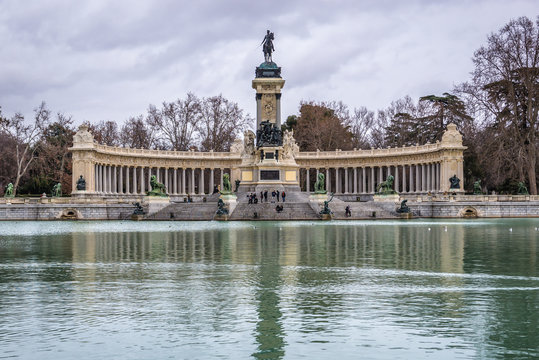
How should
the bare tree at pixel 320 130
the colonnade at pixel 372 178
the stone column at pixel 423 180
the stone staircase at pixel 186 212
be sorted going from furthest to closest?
the bare tree at pixel 320 130 < the stone column at pixel 423 180 < the colonnade at pixel 372 178 < the stone staircase at pixel 186 212

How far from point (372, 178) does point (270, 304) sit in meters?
72.1

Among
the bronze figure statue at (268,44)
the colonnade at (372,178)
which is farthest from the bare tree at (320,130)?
the bronze figure statue at (268,44)

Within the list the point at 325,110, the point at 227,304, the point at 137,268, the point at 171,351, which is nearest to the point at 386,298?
the point at 227,304

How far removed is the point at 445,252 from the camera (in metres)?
20.7

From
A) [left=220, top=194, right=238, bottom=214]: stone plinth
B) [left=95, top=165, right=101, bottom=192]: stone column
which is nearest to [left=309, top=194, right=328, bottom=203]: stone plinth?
[left=220, top=194, right=238, bottom=214]: stone plinth

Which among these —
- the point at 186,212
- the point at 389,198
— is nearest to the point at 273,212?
the point at 186,212

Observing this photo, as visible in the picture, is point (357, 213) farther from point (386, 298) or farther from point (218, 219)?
point (386, 298)

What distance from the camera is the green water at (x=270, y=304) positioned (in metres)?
8.59

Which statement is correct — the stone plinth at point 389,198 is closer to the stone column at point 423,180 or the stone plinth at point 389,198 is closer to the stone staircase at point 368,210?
the stone staircase at point 368,210

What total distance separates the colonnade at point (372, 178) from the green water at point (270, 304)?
190ft

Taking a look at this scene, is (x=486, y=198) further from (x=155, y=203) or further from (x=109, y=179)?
(x=109, y=179)

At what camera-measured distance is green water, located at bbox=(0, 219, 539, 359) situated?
8.59 metres

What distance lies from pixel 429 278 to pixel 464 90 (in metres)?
56.1

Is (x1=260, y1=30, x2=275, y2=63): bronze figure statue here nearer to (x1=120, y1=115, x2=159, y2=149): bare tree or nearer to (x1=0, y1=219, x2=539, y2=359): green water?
(x1=120, y1=115, x2=159, y2=149): bare tree
